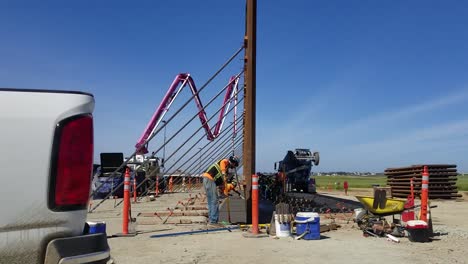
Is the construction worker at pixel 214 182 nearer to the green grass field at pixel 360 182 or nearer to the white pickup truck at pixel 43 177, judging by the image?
the white pickup truck at pixel 43 177

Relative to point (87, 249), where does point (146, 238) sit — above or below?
below

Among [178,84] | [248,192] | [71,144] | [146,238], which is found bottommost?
[146,238]

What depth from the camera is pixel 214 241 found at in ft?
26.8

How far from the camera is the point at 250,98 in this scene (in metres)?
10.5

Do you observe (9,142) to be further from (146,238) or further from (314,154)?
(314,154)

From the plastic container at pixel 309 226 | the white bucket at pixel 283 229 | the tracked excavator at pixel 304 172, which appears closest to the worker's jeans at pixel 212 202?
the white bucket at pixel 283 229

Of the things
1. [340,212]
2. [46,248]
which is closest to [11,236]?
[46,248]

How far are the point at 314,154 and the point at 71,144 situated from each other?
26774mm

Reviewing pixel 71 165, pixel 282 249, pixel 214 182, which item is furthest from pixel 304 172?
pixel 71 165

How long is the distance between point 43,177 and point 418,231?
7.45 m

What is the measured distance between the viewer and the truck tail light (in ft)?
6.98

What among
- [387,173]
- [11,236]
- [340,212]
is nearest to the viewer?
[11,236]

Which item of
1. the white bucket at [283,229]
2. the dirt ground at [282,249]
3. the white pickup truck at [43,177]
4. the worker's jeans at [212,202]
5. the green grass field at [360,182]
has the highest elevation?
the white pickup truck at [43,177]

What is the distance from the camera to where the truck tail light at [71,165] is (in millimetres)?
2129
